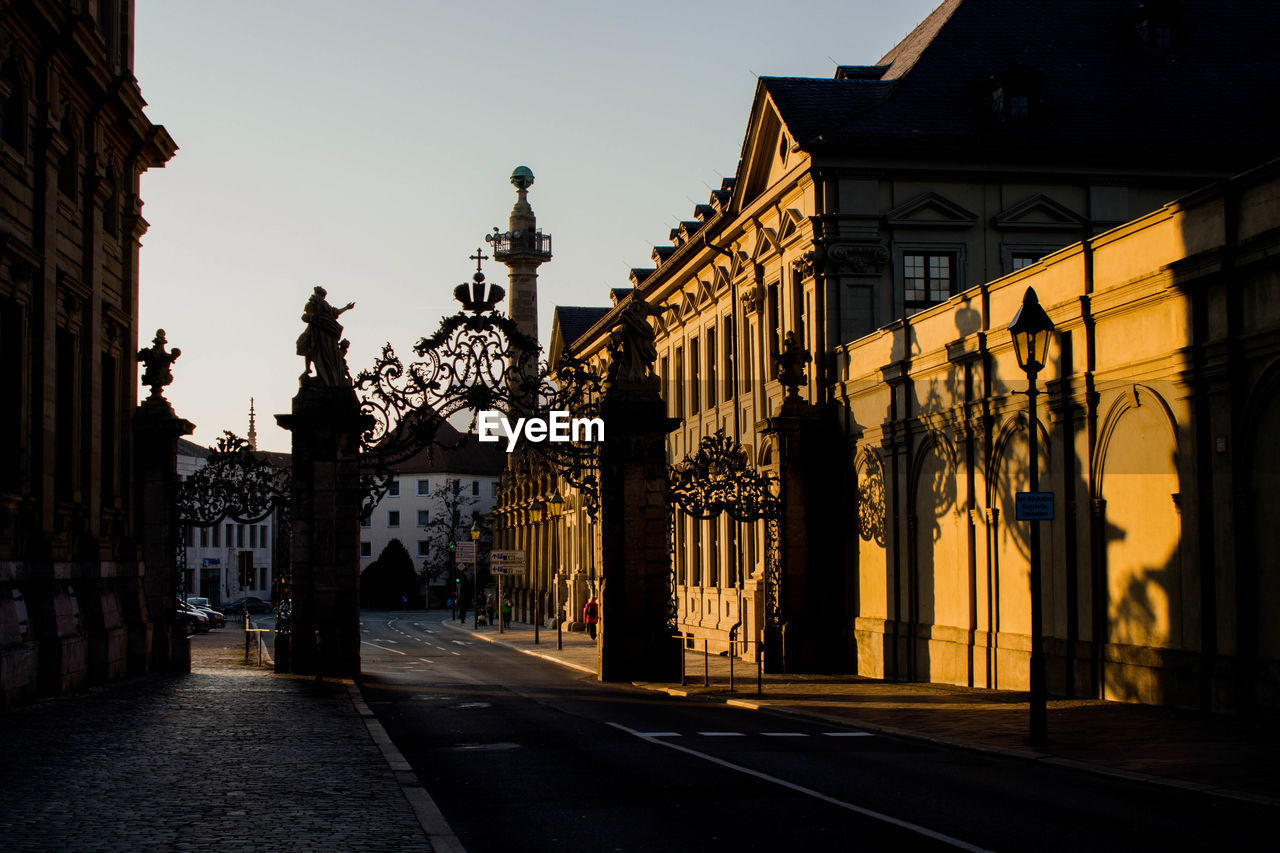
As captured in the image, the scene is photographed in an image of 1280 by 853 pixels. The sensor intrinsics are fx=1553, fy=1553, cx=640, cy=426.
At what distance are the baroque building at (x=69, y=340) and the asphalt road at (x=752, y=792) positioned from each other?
21.3 feet

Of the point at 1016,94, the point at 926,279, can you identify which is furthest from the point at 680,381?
the point at 1016,94

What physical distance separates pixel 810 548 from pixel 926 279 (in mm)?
7264

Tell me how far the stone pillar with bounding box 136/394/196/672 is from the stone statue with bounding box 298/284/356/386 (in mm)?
4825

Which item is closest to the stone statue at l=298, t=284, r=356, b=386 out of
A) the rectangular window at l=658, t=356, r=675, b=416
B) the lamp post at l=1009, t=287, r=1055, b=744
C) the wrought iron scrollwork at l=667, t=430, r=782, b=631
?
the wrought iron scrollwork at l=667, t=430, r=782, b=631

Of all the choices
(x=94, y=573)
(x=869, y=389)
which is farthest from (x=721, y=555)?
(x=94, y=573)

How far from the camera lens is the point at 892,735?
1989cm

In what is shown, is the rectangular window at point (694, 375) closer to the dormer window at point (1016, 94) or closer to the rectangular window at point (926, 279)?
the rectangular window at point (926, 279)

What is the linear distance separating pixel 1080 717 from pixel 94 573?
17899mm

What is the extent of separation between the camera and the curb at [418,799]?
35.2ft

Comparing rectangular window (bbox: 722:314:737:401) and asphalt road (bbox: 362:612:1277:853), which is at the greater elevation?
rectangular window (bbox: 722:314:737:401)

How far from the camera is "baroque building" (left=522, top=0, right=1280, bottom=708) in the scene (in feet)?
69.7

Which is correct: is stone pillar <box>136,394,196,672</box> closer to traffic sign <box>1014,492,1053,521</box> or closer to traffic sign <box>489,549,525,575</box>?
traffic sign <box>1014,492,1053,521</box>

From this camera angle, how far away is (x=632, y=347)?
3134 cm

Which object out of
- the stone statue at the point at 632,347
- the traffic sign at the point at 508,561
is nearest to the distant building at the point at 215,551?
the traffic sign at the point at 508,561
